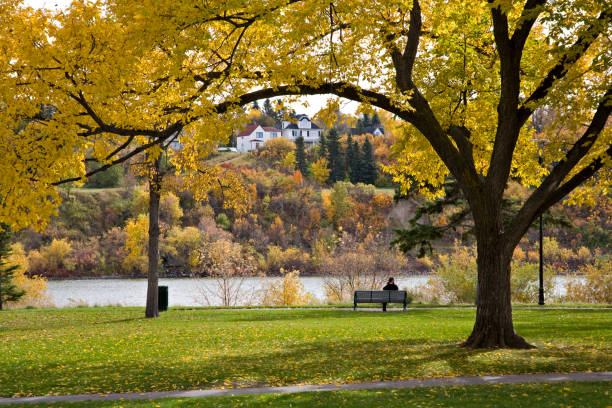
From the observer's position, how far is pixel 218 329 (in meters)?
15.5

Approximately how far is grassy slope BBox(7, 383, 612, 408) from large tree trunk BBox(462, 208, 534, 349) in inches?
132

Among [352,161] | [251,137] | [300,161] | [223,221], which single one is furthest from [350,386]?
[251,137]

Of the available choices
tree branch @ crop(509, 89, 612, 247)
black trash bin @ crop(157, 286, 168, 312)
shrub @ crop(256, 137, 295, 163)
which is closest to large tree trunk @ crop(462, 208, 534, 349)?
tree branch @ crop(509, 89, 612, 247)

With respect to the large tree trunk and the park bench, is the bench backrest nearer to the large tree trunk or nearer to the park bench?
the park bench

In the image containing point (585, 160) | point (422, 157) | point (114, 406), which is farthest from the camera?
point (422, 157)

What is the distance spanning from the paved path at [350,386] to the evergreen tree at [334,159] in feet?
239

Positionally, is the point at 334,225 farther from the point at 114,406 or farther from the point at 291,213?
the point at 114,406

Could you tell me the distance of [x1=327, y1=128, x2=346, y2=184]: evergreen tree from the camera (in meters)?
81.3

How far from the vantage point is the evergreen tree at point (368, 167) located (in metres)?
78.2

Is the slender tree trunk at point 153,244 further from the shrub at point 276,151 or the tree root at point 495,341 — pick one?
the shrub at point 276,151

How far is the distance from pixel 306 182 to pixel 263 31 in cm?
6326

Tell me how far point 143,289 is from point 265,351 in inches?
1387

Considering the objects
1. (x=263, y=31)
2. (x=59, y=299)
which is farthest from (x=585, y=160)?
(x=59, y=299)

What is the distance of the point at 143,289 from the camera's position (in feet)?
146
